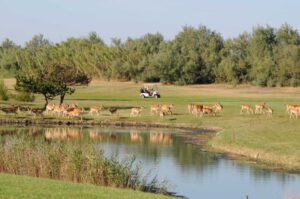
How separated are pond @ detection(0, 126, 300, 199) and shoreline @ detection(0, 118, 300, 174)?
951 mm

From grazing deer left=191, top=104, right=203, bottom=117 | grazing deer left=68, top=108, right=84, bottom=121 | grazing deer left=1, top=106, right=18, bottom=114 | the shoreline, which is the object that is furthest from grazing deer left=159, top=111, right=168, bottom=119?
grazing deer left=1, top=106, right=18, bottom=114

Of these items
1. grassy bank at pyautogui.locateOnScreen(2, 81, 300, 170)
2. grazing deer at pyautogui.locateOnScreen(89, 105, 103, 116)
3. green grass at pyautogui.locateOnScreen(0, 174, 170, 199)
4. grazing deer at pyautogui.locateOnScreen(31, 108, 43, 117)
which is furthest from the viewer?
grazing deer at pyautogui.locateOnScreen(89, 105, 103, 116)

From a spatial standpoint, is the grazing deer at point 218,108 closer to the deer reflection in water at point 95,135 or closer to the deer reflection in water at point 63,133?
the deer reflection in water at point 95,135

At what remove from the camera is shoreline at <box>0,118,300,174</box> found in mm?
34719

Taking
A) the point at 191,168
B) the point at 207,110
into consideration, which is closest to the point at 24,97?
the point at 207,110

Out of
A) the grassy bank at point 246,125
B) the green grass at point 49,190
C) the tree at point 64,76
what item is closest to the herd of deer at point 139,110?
the grassy bank at point 246,125

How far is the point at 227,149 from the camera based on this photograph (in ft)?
135

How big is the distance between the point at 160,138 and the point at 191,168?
14435mm

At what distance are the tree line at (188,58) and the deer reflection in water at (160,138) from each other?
53.2 metres

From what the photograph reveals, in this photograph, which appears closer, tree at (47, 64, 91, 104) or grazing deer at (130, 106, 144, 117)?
grazing deer at (130, 106, 144, 117)

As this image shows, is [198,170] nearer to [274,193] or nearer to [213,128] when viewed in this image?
[274,193]

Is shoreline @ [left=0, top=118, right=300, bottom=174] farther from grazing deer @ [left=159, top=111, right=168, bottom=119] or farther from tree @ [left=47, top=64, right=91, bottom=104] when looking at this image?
tree @ [left=47, top=64, right=91, bottom=104]

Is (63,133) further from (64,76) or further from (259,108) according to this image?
(64,76)

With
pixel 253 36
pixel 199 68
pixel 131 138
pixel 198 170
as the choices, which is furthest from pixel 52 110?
pixel 253 36
